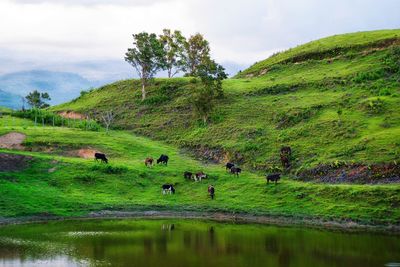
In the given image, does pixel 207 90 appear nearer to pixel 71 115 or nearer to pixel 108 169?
pixel 108 169

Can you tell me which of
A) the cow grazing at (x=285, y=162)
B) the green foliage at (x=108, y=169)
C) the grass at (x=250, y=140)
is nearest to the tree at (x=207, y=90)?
the grass at (x=250, y=140)

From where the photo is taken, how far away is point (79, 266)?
35062mm

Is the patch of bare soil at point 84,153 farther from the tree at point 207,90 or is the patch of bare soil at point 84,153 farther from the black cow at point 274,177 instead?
the black cow at point 274,177

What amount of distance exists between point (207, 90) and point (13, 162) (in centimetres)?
3950

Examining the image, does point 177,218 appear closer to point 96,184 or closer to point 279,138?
point 96,184

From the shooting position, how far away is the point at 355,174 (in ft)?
196

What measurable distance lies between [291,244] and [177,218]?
16.6m

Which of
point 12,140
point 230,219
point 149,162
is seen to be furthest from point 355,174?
point 12,140

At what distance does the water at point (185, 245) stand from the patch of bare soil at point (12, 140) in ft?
87.2

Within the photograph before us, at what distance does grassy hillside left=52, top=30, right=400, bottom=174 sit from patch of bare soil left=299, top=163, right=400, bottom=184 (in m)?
0.99

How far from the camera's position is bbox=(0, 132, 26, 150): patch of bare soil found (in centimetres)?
7531

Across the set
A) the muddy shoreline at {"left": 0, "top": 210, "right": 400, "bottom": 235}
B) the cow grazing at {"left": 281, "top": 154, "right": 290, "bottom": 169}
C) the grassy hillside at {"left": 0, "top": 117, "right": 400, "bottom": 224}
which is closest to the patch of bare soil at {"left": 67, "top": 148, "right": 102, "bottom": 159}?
the grassy hillside at {"left": 0, "top": 117, "right": 400, "bottom": 224}

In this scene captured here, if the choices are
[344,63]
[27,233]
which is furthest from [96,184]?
[344,63]

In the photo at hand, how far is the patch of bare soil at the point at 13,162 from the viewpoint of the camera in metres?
62.4
